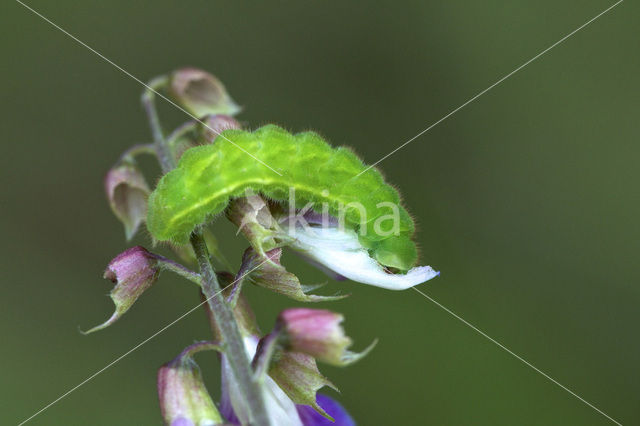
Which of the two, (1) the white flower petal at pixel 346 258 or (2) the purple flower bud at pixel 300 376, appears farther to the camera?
(1) the white flower petal at pixel 346 258

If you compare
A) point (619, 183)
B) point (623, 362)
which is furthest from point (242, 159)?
point (619, 183)

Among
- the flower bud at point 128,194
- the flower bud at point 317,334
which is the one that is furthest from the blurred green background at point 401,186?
the flower bud at point 317,334

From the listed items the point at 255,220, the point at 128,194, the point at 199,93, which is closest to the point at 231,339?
the point at 255,220

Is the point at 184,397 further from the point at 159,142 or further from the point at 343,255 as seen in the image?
the point at 159,142

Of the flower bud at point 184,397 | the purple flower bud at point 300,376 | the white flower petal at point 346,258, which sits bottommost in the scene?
the purple flower bud at point 300,376

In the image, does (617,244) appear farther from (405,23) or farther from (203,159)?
(203,159)

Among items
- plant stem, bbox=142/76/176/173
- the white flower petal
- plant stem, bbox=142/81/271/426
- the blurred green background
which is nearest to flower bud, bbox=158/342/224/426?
plant stem, bbox=142/81/271/426

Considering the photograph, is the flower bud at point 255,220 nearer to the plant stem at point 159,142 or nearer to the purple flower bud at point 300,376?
the purple flower bud at point 300,376

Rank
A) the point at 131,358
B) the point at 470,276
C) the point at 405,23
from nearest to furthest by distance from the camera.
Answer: the point at 131,358 < the point at 470,276 < the point at 405,23

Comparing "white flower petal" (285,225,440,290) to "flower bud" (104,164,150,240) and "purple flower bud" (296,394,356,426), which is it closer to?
"purple flower bud" (296,394,356,426)
